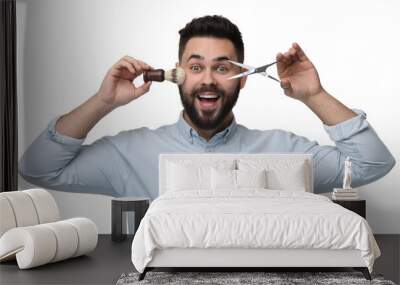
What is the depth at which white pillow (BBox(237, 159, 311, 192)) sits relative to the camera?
6.29m

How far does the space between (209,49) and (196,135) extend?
90 centimetres

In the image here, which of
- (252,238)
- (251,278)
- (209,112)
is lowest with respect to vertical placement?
(251,278)

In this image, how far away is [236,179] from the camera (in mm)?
6199

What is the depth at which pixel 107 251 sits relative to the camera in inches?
237

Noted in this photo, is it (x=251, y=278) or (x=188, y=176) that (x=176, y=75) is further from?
(x=251, y=278)

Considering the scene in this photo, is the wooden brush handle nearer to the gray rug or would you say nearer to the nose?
the nose

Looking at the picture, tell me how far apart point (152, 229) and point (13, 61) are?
3141 millimetres

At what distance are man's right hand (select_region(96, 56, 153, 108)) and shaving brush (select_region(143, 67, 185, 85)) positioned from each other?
0.05 metres

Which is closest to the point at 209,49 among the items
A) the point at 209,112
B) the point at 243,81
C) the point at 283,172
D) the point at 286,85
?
the point at 243,81

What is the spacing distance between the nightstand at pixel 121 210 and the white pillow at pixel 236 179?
818mm

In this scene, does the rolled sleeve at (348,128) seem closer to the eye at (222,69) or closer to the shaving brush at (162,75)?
the eye at (222,69)

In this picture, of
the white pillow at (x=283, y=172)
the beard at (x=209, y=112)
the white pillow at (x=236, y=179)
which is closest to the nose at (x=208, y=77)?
the beard at (x=209, y=112)

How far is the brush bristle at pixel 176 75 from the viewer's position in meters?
6.87

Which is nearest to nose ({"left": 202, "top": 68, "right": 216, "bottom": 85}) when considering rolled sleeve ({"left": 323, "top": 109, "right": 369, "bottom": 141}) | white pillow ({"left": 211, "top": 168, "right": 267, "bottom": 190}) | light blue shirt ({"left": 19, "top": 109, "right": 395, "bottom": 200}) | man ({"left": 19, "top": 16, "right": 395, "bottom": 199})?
man ({"left": 19, "top": 16, "right": 395, "bottom": 199})
